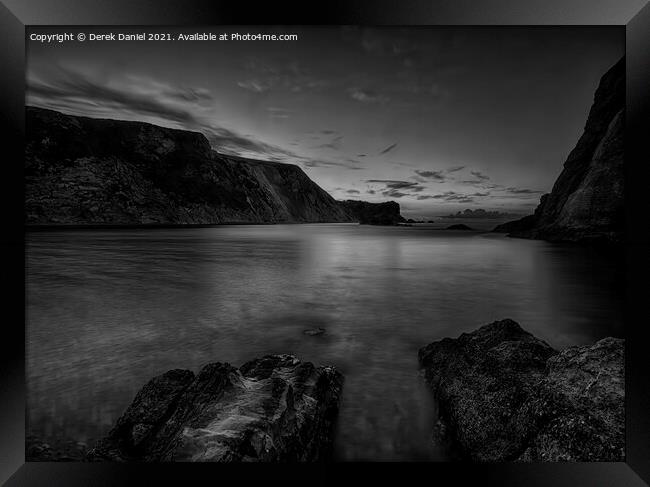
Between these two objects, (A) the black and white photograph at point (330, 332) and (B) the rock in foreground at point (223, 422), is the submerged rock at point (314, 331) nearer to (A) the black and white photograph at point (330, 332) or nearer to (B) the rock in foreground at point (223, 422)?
(A) the black and white photograph at point (330, 332)

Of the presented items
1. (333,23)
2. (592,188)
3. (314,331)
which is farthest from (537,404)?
(592,188)

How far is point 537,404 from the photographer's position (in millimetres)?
2322

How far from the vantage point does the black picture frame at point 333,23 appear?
223 centimetres

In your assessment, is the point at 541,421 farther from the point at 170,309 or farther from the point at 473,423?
the point at 170,309

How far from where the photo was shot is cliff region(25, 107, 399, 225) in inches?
1243

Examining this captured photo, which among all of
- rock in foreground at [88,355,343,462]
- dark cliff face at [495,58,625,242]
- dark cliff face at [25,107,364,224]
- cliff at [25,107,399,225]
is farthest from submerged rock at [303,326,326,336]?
dark cliff face at [25,107,364,224]

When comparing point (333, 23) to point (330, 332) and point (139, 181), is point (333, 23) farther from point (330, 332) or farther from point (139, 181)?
point (139, 181)

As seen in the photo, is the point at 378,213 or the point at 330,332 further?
the point at 378,213

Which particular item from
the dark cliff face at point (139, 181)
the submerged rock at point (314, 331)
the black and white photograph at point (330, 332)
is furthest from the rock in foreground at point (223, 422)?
the dark cliff face at point (139, 181)

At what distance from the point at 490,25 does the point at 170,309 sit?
780 cm

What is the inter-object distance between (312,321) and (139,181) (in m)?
47.7

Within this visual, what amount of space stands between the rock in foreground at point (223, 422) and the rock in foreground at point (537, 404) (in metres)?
1.23

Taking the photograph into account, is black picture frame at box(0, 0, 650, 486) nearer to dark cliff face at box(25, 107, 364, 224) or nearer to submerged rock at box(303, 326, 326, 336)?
submerged rock at box(303, 326, 326, 336)

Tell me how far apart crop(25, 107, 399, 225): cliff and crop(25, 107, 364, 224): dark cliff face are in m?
0.11
